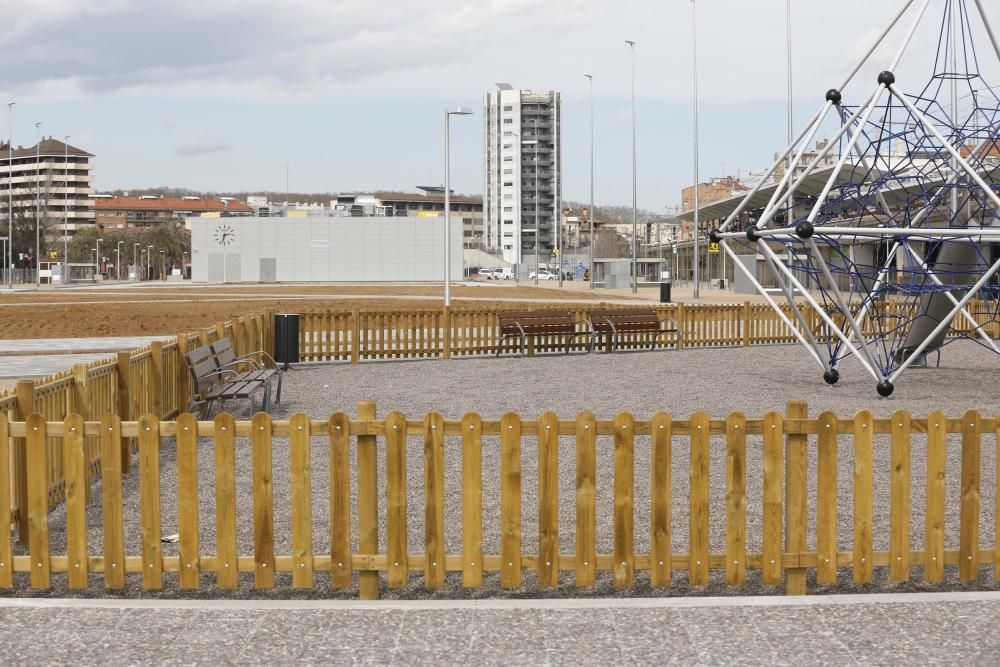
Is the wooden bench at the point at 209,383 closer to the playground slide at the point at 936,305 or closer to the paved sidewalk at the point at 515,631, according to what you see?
the paved sidewalk at the point at 515,631

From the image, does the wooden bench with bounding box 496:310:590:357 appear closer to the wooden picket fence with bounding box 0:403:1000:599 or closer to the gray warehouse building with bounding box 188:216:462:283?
the wooden picket fence with bounding box 0:403:1000:599

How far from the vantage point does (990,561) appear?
259 inches

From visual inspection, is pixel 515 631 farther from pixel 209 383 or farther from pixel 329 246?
pixel 329 246

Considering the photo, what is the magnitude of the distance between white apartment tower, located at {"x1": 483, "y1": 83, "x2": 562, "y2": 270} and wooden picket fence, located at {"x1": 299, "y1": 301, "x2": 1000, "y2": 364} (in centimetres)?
15896

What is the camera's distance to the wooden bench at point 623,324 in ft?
81.9

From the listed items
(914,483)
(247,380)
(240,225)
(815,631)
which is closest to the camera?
(815,631)

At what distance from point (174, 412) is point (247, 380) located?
3.85 feet

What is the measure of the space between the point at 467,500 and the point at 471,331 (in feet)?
58.0

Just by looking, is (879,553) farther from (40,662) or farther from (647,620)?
(40,662)

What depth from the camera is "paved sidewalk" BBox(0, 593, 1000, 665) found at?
17.1 feet

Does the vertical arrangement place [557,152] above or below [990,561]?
above

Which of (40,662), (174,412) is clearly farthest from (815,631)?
(174,412)

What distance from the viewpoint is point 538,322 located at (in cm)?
2405

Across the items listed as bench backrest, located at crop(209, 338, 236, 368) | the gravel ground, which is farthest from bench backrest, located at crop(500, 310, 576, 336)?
bench backrest, located at crop(209, 338, 236, 368)
